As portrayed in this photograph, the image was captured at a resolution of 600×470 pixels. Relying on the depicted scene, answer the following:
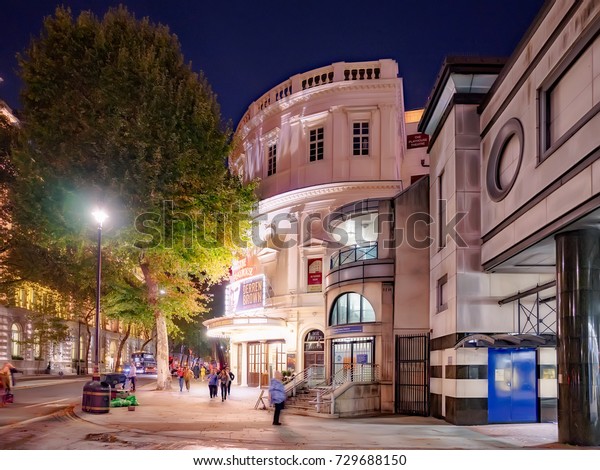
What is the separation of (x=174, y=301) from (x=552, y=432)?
805 inches

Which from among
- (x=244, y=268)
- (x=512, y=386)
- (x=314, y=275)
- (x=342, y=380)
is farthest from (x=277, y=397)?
(x=244, y=268)

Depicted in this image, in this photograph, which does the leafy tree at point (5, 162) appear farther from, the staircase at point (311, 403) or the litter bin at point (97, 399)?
the staircase at point (311, 403)

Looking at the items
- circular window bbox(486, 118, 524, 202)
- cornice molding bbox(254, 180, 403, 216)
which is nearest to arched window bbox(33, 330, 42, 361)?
cornice molding bbox(254, 180, 403, 216)

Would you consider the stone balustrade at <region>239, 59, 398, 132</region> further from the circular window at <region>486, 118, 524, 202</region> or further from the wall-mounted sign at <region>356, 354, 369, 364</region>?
the circular window at <region>486, 118, 524, 202</region>

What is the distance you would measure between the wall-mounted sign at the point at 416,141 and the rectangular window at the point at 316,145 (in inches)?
367

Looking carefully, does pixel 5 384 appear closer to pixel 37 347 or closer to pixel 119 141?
pixel 119 141

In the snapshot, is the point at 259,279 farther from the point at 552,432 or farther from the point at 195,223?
the point at 552,432

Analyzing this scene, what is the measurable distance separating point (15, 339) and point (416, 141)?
37.9m

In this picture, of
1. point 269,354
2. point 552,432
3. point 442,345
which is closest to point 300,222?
point 269,354

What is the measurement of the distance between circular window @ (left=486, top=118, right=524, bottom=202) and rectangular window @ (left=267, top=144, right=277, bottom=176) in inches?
960

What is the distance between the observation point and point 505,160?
18.9 meters

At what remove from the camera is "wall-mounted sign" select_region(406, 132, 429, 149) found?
4666 centimetres

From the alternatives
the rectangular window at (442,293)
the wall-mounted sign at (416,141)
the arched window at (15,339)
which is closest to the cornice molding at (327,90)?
the wall-mounted sign at (416,141)

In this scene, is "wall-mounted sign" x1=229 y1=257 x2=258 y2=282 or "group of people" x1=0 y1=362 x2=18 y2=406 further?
"wall-mounted sign" x1=229 y1=257 x2=258 y2=282
